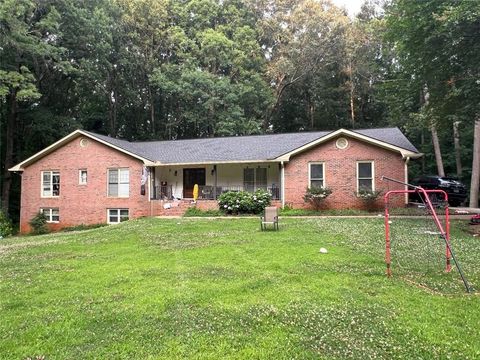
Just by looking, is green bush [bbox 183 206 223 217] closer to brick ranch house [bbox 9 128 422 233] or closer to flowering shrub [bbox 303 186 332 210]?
brick ranch house [bbox 9 128 422 233]

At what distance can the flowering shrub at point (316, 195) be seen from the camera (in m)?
18.1

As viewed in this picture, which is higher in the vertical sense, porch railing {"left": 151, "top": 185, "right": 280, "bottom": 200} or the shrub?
porch railing {"left": 151, "top": 185, "right": 280, "bottom": 200}

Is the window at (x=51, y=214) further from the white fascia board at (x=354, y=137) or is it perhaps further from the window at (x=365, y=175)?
the window at (x=365, y=175)

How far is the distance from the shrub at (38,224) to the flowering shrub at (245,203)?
10883mm

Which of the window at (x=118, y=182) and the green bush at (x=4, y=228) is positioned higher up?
the window at (x=118, y=182)

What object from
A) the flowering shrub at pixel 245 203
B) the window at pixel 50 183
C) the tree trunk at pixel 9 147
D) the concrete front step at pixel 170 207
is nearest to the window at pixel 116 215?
the concrete front step at pixel 170 207

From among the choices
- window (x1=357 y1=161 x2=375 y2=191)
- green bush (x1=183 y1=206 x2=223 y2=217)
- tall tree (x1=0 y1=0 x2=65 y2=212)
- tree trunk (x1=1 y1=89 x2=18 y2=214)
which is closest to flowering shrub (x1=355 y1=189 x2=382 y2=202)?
window (x1=357 y1=161 x2=375 y2=191)

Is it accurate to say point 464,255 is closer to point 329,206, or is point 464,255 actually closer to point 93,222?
point 329,206

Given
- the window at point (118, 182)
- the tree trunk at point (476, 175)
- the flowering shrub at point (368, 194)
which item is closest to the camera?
the flowering shrub at point (368, 194)

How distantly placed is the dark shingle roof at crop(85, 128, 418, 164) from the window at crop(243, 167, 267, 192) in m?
1.24

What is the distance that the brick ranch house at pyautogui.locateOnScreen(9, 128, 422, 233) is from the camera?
18.5m

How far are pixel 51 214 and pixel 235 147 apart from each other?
464 inches

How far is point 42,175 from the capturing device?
21.8 m

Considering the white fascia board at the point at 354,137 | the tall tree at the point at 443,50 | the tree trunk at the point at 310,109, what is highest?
the tree trunk at the point at 310,109
